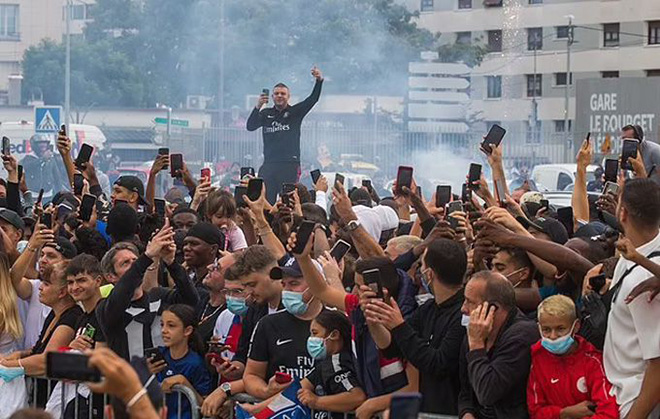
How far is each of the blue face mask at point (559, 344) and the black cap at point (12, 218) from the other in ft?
17.3

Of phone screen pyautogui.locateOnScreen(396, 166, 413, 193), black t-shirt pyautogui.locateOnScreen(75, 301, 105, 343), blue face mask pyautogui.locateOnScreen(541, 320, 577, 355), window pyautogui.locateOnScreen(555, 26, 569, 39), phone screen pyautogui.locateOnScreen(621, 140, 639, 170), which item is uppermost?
window pyautogui.locateOnScreen(555, 26, 569, 39)

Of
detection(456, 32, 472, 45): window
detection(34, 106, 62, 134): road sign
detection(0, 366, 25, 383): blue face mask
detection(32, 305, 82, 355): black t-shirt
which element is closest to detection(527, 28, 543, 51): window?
detection(456, 32, 472, 45): window

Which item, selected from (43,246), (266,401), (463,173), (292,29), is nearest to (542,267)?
(266,401)

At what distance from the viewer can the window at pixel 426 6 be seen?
51928 mm

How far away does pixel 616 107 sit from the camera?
31.8 meters

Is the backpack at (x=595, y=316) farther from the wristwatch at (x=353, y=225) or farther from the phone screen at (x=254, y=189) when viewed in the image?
the phone screen at (x=254, y=189)

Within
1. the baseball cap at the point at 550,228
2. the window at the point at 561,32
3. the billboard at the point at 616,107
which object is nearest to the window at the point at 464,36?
the window at the point at 561,32

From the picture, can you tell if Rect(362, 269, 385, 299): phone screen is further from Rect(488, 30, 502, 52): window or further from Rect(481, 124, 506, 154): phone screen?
Rect(488, 30, 502, 52): window

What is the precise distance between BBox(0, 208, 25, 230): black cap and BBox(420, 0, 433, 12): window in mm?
41463

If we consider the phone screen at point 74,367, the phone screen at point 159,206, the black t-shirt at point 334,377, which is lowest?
the black t-shirt at point 334,377

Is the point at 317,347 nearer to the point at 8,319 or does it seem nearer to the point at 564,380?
the point at 564,380

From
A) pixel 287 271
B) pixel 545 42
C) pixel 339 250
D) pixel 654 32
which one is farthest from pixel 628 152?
pixel 654 32

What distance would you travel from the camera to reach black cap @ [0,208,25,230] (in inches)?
425

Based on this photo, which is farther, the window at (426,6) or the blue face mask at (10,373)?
the window at (426,6)
